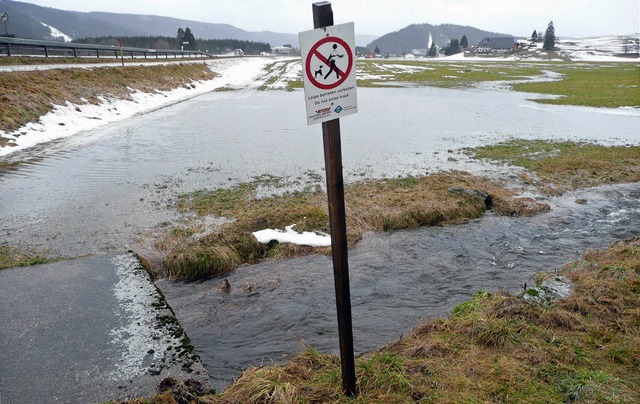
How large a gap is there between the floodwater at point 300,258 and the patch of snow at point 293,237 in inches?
→ 19.5

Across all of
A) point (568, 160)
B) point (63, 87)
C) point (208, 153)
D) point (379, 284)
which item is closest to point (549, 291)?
point (379, 284)

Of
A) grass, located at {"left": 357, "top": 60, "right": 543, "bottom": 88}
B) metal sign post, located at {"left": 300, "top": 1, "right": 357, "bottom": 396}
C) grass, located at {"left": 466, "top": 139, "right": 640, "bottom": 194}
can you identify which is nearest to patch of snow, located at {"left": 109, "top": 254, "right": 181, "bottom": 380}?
metal sign post, located at {"left": 300, "top": 1, "right": 357, "bottom": 396}

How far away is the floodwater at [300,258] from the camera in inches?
244

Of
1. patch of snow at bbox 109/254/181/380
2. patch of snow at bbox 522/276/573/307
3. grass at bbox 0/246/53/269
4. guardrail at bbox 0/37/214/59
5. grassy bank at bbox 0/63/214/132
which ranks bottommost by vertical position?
patch of snow at bbox 522/276/573/307

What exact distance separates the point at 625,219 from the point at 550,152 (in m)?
5.97

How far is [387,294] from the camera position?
691cm

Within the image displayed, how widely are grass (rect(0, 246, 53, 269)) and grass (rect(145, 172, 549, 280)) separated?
5.58 ft

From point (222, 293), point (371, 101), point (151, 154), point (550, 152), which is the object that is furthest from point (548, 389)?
point (371, 101)

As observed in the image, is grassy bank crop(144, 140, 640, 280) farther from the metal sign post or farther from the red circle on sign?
the red circle on sign

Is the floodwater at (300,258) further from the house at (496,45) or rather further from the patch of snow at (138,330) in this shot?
the house at (496,45)

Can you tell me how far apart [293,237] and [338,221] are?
5.04 metres

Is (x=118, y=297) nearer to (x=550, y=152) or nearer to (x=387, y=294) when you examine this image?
(x=387, y=294)

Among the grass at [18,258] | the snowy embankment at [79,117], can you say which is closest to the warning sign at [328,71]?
the grass at [18,258]

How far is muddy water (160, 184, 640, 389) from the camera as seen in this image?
5754 millimetres
